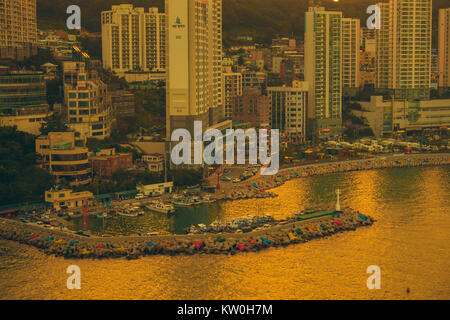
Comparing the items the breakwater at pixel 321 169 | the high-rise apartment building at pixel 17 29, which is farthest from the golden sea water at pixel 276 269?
the high-rise apartment building at pixel 17 29

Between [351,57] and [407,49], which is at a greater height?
[407,49]

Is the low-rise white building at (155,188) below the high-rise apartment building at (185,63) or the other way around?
below

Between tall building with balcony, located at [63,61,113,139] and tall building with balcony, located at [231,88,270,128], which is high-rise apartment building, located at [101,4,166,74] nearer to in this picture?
tall building with balcony, located at [231,88,270,128]

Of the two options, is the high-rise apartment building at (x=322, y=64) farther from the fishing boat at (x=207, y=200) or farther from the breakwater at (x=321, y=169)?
the fishing boat at (x=207, y=200)

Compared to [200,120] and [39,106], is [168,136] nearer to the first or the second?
[200,120]

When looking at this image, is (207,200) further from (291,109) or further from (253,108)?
(291,109)

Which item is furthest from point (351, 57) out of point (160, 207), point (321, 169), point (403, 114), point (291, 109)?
point (160, 207)

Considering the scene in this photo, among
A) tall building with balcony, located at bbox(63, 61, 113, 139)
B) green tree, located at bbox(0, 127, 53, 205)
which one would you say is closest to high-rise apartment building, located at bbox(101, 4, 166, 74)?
tall building with balcony, located at bbox(63, 61, 113, 139)
